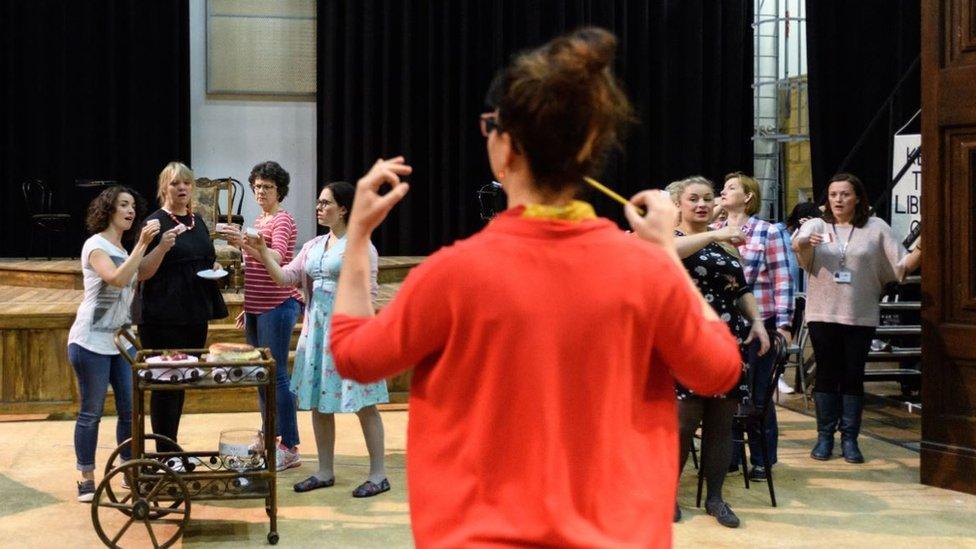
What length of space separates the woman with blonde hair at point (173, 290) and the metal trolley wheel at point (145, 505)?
0.45 metres

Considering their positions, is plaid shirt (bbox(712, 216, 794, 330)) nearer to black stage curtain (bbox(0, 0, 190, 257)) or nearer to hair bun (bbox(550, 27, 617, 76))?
hair bun (bbox(550, 27, 617, 76))

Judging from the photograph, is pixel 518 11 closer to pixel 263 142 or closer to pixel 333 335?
pixel 263 142

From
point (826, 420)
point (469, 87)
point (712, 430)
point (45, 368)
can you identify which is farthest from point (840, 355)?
point (469, 87)

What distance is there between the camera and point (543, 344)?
4.22ft

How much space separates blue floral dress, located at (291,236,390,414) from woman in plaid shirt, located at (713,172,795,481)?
66.8 inches

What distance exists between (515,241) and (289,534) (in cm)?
320

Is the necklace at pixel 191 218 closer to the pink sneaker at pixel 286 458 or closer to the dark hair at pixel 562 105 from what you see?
the pink sneaker at pixel 286 458

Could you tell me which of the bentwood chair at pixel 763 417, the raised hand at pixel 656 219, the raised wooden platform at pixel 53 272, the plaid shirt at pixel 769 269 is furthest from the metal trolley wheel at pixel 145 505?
the raised wooden platform at pixel 53 272

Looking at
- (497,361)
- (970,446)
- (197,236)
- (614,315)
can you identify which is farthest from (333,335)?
(970,446)

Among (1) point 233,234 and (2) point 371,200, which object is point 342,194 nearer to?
(1) point 233,234

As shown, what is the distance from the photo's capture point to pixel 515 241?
1.31 meters

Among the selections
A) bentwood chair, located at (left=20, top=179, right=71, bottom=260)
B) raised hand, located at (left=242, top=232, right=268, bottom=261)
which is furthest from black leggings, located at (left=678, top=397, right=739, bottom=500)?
bentwood chair, located at (left=20, top=179, right=71, bottom=260)

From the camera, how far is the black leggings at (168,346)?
15.1ft

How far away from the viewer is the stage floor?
4.21m
